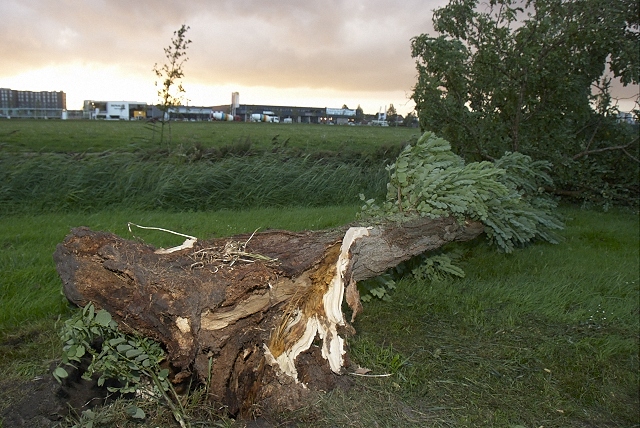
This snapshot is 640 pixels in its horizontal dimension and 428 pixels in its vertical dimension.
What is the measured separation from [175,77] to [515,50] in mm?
7639

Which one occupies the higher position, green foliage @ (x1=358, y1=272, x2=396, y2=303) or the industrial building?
the industrial building

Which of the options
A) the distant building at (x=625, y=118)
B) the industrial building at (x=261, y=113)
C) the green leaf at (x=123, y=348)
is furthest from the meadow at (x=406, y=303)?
the industrial building at (x=261, y=113)

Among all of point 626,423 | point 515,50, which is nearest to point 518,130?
point 515,50

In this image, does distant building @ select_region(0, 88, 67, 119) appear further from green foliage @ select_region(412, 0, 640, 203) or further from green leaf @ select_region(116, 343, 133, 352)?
green leaf @ select_region(116, 343, 133, 352)

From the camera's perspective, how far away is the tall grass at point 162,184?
9.28 m

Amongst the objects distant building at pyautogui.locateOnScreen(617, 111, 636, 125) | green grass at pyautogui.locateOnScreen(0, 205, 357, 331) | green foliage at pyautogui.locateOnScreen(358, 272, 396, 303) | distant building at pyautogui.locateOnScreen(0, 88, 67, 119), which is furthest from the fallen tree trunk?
distant building at pyautogui.locateOnScreen(0, 88, 67, 119)

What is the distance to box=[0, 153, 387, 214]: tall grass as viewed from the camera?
30.5 feet

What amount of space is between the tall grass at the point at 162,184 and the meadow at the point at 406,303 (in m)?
0.03

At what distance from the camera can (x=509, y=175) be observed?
7.88 m

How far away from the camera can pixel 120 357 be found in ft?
11.4

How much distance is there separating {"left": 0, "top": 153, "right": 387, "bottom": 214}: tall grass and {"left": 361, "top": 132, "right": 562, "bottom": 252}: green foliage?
4.25 meters

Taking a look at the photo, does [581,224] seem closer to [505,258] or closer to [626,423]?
[505,258]

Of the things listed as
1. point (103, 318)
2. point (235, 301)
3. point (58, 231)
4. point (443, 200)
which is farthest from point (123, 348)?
point (58, 231)

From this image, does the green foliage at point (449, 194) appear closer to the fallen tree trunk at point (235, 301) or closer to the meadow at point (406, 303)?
the meadow at point (406, 303)
